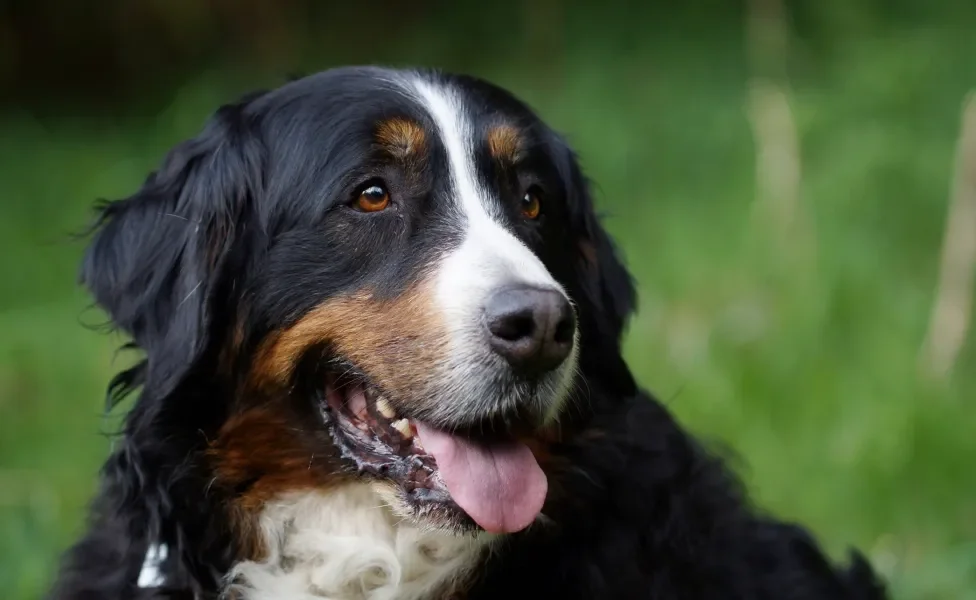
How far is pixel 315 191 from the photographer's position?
279cm

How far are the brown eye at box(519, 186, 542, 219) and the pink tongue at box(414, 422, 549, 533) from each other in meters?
0.58

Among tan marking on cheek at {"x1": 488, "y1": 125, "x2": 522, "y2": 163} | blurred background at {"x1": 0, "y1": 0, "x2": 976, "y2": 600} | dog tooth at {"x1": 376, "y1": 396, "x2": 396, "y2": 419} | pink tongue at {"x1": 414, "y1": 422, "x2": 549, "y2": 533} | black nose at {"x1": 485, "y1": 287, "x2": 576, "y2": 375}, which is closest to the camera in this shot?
black nose at {"x1": 485, "y1": 287, "x2": 576, "y2": 375}

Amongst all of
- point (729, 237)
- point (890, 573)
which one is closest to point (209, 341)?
point (890, 573)

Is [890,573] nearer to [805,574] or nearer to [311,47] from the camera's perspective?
[805,574]

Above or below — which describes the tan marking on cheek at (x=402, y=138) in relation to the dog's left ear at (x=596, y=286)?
above

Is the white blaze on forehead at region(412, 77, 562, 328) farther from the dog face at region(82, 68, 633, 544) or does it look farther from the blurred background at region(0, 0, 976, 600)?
the blurred background at region(0, 0, 976, 600)

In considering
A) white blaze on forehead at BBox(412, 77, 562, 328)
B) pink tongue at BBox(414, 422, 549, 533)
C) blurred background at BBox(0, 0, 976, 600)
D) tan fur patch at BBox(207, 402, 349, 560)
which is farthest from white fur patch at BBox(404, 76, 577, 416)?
blurred background at BBox(0, 0, 976, 600)

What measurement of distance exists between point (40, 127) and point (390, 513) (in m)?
7.35

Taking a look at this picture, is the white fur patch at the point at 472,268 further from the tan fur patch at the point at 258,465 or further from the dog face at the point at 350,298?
the tan fur patch at the point at 258,465

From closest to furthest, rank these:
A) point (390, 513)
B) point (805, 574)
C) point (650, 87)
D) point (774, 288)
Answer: point (390, 513)
point (805, 574)
point (774, 288)
point (650, 87)

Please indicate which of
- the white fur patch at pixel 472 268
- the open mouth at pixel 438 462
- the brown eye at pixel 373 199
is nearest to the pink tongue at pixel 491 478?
the open mouth at pixel 438 462

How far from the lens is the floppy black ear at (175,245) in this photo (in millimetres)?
2701

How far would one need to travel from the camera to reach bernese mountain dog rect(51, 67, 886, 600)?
2.59m

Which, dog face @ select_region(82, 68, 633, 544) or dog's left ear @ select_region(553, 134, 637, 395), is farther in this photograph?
dog's left ear @ select_region(553, 134, 637, 395)
